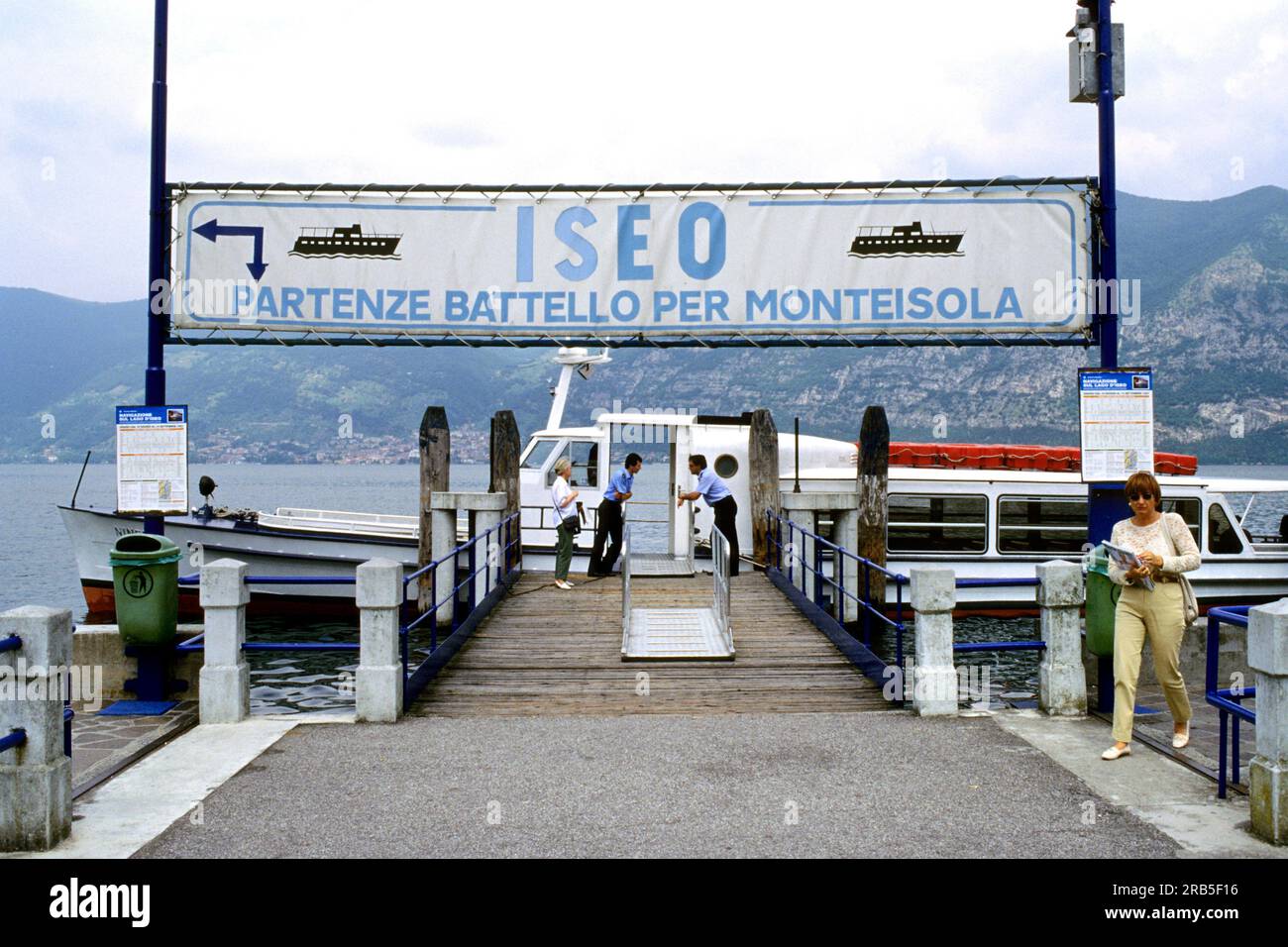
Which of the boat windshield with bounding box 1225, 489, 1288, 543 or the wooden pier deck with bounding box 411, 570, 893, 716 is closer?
the wooden pier deck with bounding box 411, 570, 893, 716

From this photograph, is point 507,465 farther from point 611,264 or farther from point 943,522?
point 943,522

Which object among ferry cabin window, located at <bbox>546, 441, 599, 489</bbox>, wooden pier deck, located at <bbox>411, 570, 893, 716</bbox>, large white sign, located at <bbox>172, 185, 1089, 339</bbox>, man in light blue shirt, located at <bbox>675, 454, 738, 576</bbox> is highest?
large white sign, located at <bbox>172, 185, 1089, 339</bbox>

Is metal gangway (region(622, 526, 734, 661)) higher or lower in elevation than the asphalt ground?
higher

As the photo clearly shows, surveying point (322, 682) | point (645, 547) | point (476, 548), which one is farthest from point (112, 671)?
point (645, 547)

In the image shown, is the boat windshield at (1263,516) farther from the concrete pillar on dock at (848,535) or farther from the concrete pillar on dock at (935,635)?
the concrete pillar on dock at (935,635)

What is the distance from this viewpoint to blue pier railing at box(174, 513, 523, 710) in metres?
10.1

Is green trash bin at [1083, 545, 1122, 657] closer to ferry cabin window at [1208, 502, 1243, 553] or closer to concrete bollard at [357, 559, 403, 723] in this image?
concrete bollard at [357, 559, 403, 723]

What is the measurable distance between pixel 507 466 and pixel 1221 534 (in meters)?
14.3

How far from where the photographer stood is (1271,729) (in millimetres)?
6480

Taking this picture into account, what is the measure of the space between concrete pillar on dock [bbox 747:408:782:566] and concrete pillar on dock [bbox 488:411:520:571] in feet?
12.5

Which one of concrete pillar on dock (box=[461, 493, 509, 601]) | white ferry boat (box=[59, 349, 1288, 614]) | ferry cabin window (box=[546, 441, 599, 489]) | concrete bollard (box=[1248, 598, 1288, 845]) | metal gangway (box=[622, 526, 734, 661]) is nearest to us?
concrete bollard (box=[1248, 598, 1288, 845])

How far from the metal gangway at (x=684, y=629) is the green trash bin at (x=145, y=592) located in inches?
176

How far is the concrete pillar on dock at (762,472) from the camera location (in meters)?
18.2

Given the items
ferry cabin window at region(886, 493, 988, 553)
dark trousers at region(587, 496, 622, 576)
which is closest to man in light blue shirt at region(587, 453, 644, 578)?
dark trousers at region(587, 496, 622, 576)
